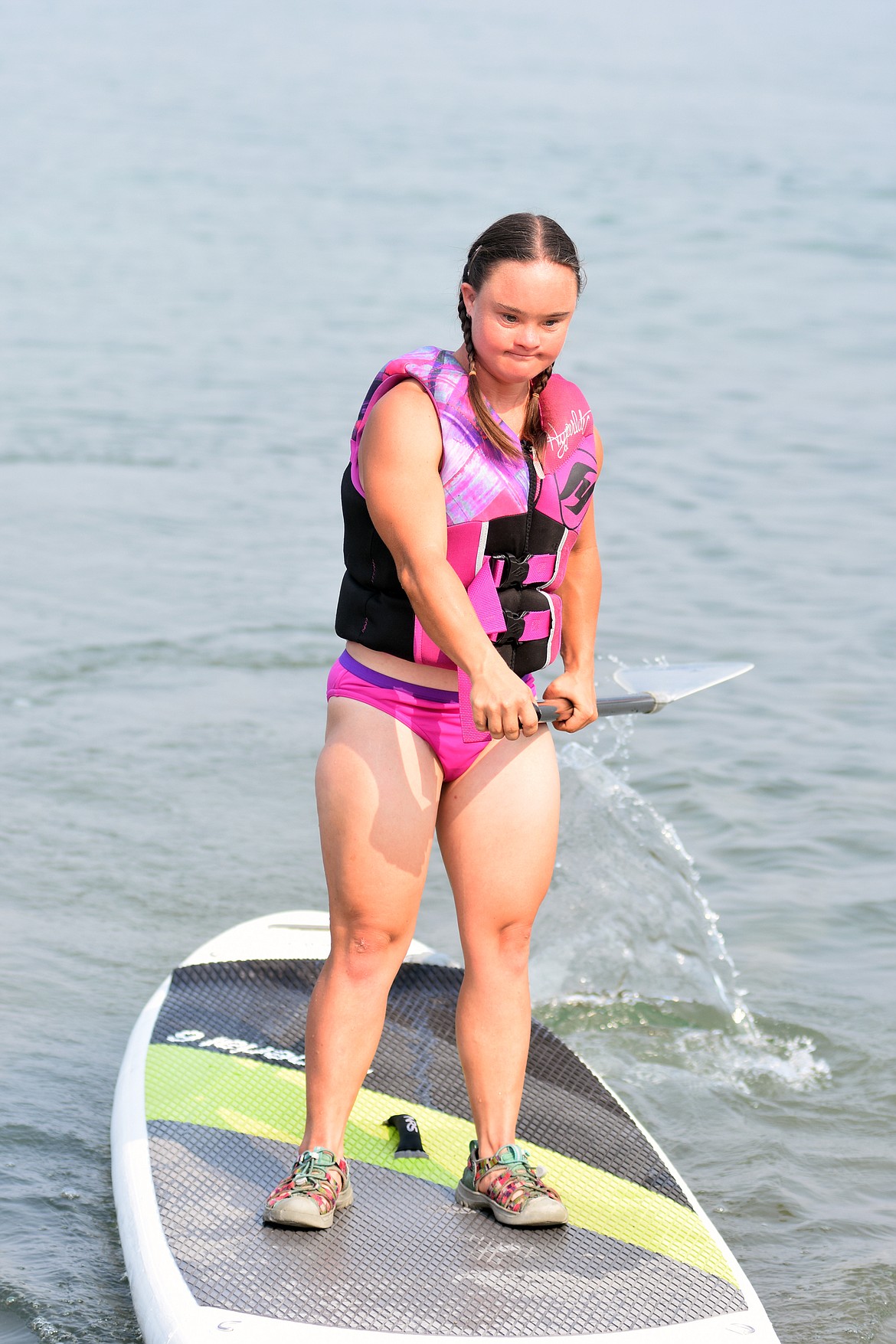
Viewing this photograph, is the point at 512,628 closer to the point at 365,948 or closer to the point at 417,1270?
the point at 365,948

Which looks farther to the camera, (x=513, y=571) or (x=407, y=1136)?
(x=407, y=1136)

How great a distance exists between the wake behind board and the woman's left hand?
100 centimetres

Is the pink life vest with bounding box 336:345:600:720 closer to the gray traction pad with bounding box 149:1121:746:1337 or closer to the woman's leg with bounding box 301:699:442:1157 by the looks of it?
the woman's leg with bounding box 301:699:442:1157

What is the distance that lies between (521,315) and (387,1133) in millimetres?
1819

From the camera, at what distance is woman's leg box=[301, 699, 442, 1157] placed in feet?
9.99

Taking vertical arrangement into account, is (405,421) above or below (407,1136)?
above

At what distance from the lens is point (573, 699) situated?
3256 millimetres

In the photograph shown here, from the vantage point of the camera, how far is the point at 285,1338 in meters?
2.94

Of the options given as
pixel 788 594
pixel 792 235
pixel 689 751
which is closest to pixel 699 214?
pixel 792 235

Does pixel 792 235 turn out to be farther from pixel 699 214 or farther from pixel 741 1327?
pixel 741 1327

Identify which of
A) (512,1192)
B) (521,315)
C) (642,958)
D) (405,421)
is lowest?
(642,958)

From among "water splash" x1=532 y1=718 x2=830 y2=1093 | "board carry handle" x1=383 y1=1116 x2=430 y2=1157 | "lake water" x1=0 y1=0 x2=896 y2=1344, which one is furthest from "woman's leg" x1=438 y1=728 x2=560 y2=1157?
"water splash" x1=532 y1=718 x2=830 y2=1093

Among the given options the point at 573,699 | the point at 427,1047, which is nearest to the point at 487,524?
the point at 573,699

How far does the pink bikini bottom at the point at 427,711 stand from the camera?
309cm
